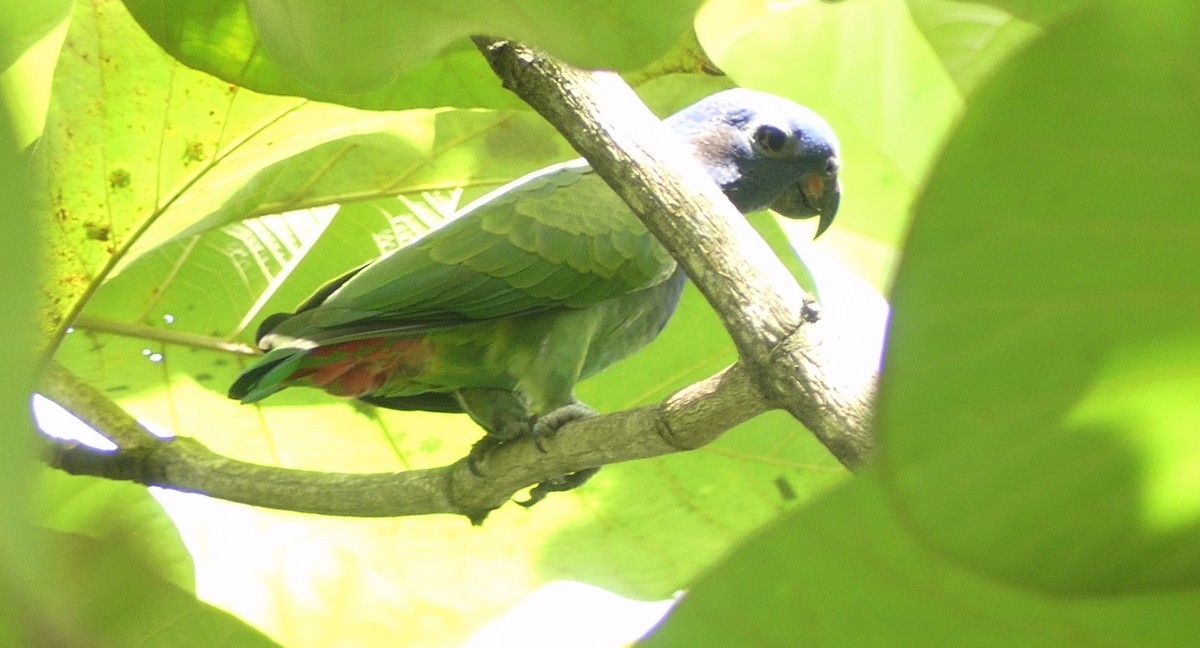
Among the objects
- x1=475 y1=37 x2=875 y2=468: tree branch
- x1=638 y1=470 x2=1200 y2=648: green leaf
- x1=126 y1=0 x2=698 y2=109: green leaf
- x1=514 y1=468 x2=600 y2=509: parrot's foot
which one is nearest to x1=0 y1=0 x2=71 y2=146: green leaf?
x1=126 y1=0 x2=698 y2=109: green leaf

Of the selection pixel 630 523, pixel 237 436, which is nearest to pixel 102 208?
pixel 237 436

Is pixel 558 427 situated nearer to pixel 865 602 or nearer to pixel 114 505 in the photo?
pixel 114 505

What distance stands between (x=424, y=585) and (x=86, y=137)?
70 centimetres

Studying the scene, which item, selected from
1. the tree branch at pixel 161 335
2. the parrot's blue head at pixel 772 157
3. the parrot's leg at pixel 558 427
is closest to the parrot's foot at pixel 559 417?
the parrot's leg at pixel 558 427

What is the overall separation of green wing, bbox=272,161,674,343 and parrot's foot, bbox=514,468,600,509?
29 cm

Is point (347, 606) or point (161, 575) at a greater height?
point (161, 575)

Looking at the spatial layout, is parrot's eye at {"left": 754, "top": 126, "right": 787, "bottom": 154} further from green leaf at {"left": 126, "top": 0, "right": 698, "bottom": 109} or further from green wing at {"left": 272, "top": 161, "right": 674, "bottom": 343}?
green leaf at {"left": 126, "top": 0, "right": 698, "bottom": 109}

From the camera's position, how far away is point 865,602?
1.15 feet

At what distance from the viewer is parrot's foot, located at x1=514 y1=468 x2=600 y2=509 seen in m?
1.56

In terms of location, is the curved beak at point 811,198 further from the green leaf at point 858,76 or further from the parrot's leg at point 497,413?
the green leaf at point 858,76

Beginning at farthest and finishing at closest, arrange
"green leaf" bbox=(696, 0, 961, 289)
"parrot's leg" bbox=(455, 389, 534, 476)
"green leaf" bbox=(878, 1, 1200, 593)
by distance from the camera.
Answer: "parrot's leg" bbox=(455, 389, 534, 476), "green leaf" bbox=(696, 0, 961, 289), "green leaf" bbox=(878, 1, 1200, 593)

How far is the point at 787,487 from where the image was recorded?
1520 millimetres

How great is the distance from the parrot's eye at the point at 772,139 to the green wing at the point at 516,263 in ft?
1.52

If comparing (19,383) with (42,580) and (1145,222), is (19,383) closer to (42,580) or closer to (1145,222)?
(42,580)
